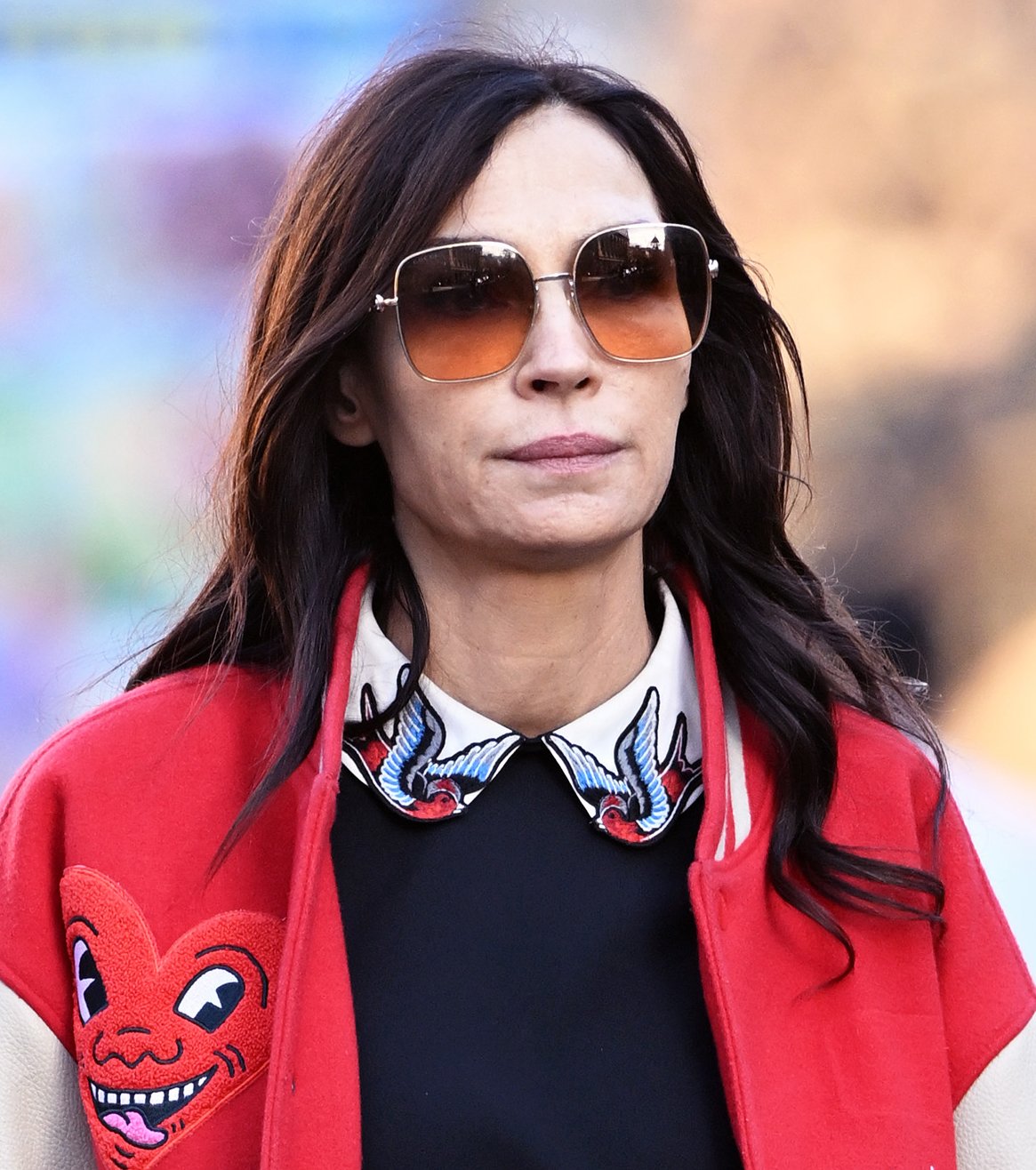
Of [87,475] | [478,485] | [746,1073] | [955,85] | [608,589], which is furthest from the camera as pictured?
[955,85]

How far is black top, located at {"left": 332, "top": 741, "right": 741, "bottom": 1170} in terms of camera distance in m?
1.86

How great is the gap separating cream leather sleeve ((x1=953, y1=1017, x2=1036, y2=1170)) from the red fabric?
2 cm

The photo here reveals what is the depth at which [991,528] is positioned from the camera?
4406mm

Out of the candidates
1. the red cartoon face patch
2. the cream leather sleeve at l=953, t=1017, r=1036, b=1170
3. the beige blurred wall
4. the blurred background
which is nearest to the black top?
the red cartoon face patch

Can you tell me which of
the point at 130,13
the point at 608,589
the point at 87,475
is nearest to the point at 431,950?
the point at 608,589

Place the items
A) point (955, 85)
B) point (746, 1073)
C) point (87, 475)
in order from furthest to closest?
point (955, 85), point (87, 475), point (746, 1073)

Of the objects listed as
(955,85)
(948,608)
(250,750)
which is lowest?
(948,608)

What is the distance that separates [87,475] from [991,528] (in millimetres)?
2357

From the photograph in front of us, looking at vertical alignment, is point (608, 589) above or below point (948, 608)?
above

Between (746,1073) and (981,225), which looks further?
(981,225)

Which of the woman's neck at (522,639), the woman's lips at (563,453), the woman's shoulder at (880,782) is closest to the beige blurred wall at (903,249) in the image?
the woman's shoulder at (880,782)

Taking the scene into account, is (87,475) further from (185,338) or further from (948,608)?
(948,608)

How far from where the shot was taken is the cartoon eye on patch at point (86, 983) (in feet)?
6.31

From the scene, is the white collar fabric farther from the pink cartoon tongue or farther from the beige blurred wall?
the beige blurred wall
